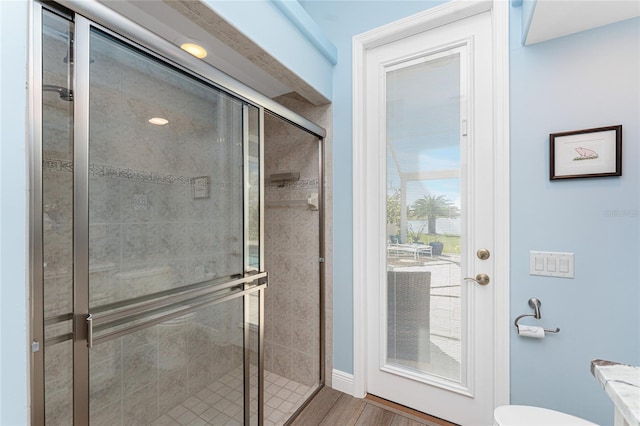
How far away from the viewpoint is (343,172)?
2012 mm

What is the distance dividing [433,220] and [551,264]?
0.60m

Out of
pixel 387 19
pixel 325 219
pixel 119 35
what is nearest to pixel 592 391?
pixel 325 219

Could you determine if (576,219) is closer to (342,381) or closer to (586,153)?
(586,153)

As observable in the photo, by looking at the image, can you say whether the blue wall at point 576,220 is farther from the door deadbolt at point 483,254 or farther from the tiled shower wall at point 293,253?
the tiled shower wall at point 293,253

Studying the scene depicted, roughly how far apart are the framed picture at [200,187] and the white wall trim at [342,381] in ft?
5.09

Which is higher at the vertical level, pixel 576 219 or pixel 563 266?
pixel 576 219

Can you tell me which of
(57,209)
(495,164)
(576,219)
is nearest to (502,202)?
(495,164)

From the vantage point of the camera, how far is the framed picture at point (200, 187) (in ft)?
4.02

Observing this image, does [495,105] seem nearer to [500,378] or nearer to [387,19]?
[387,19]

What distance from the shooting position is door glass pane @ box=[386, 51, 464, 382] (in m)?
1.70

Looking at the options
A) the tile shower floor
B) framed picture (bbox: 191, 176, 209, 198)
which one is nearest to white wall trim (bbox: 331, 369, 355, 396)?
the tile shower floor

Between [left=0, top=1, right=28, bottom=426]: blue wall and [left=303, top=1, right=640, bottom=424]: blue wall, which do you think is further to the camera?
[left=303, top=1, right=640, bottom=424]: blue wall

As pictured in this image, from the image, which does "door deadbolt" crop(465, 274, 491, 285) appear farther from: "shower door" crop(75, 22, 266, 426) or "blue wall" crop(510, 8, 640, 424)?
"shower door" crop(75, 22, 266, 426)

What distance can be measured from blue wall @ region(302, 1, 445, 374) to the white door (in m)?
0.14
